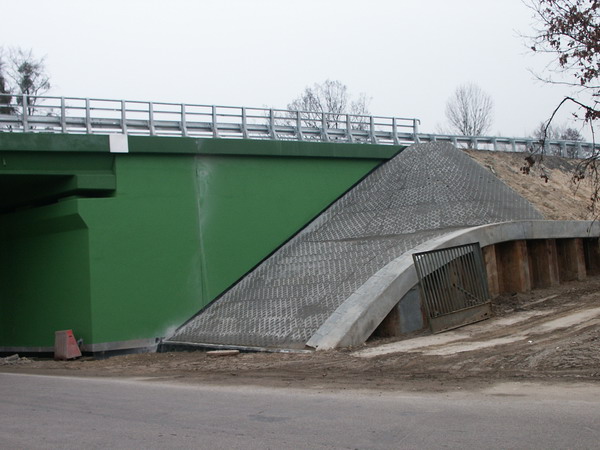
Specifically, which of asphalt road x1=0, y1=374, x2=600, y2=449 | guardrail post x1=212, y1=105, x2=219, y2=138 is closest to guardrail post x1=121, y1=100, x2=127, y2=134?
guardrail post x1=212, y1=105, x2=219, y2=138

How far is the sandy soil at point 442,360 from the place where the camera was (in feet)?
37.0

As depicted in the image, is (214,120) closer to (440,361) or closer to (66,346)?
(66,346)

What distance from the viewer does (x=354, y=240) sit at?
74.5 ft

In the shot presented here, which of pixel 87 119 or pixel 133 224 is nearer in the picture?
pixel 133 224

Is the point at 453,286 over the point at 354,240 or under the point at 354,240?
under

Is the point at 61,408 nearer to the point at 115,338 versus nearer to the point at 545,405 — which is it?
the point at 545,405

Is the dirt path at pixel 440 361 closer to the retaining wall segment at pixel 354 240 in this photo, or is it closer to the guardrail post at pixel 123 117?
the retaining wall segment at pixel 354 240

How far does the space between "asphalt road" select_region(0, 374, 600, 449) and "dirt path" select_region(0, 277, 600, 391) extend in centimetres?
106

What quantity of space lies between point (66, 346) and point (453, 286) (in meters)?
10.5

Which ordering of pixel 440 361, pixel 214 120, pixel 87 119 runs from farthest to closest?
pixel 214 120, pixel 87 119, pixel 440 361

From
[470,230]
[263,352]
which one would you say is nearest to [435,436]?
[263,352]

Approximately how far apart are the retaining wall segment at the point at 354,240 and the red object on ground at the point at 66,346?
268 centimetres

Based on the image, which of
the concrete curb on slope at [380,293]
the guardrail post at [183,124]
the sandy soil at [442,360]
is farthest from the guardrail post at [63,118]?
the concrete curb on slope at [380,293]

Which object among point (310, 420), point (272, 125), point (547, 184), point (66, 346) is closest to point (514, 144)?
point (547, 184)
